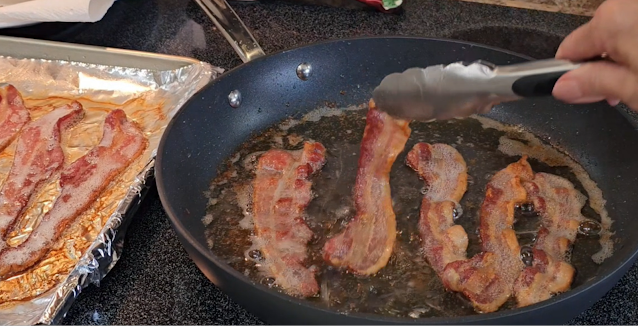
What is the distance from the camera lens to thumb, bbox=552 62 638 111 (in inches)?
28.7

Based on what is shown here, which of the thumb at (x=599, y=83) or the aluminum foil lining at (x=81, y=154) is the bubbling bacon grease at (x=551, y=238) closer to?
the thumb at (x=599, y=83)

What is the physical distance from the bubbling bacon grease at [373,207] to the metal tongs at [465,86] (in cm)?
13

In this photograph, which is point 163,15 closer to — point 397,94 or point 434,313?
point 397,94

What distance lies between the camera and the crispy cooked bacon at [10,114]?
127 cm

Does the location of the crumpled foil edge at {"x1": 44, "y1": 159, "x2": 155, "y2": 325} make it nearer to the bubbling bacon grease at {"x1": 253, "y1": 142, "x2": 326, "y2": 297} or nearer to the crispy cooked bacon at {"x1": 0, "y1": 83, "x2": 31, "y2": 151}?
the bubbling bacon grease at {"x1": 253, "y1": 142, "x2": 326, "y2": 297}

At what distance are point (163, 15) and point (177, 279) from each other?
36.5 inches

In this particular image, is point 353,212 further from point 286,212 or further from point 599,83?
point 599,83

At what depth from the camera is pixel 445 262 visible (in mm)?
902

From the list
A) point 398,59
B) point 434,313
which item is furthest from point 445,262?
point 398,59

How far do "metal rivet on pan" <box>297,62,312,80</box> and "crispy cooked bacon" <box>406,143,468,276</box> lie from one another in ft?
0.95

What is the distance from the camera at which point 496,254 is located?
3.00ft

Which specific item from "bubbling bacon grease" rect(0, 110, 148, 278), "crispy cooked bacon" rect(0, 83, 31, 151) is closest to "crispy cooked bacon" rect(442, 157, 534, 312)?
"bubbling bacon grease" rect(0, 110, 148, 278)

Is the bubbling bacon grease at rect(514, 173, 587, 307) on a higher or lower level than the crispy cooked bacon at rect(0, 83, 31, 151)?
higher

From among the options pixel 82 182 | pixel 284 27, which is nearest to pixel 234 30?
pixel 284 27
